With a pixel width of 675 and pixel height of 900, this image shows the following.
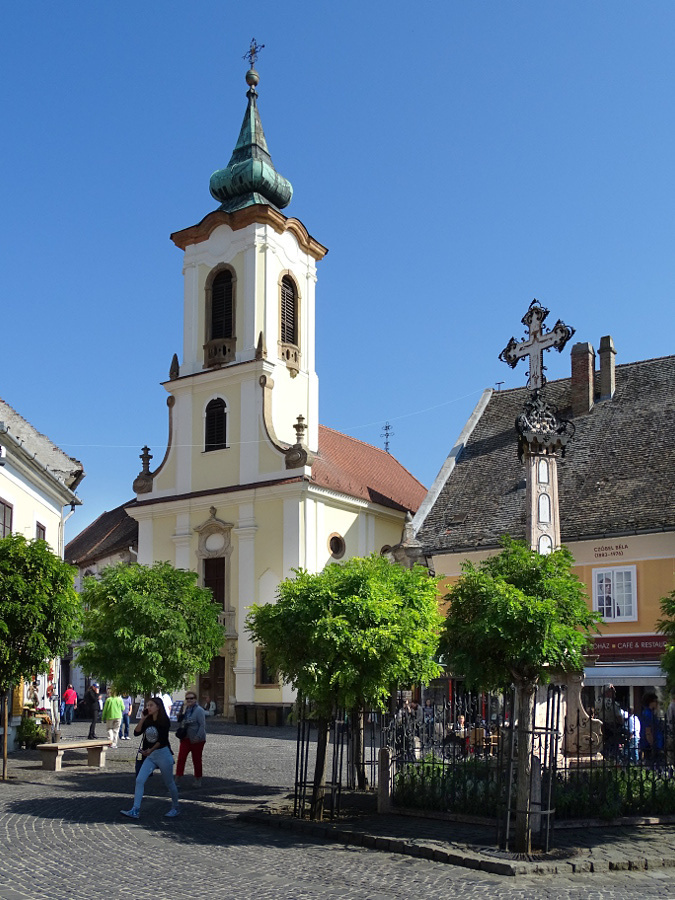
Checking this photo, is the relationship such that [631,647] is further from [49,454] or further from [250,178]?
[250,178]

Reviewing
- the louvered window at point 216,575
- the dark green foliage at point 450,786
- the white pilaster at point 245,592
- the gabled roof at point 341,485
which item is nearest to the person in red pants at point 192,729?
the dark green foliage at point 450,786

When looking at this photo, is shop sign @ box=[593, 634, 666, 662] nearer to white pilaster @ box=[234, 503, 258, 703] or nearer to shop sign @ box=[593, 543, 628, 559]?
shop sign @ box=[593, 543, 628, 559]

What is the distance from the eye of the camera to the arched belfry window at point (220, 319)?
132 feet

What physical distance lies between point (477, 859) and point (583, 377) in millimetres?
22374

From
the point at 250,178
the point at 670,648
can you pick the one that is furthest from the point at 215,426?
the point at 670,648

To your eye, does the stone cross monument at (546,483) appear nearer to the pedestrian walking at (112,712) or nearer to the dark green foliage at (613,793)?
the dark green foliage at (613,793)

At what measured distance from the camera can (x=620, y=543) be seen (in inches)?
1025

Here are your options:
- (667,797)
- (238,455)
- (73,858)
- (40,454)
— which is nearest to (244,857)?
(73,858)

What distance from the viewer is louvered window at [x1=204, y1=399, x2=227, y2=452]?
3984 cm

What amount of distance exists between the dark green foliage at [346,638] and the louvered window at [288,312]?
27.9 meters

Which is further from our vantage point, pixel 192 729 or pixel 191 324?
pixel 191 324

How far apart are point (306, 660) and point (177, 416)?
95.0 ft

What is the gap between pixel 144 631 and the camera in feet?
61.9

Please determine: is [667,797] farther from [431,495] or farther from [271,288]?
[271,288]
